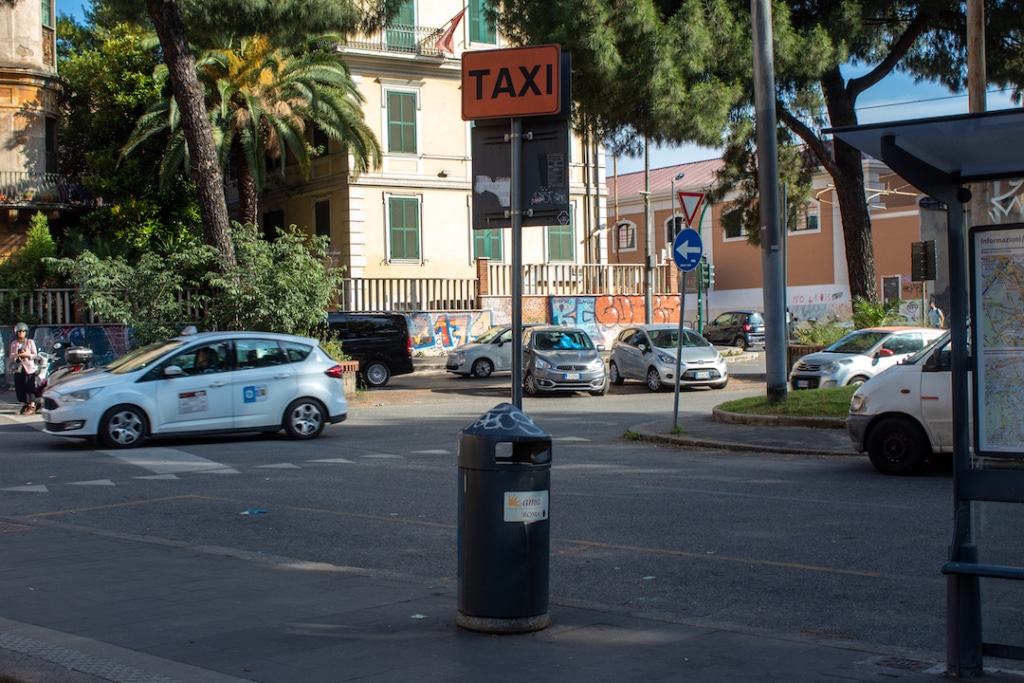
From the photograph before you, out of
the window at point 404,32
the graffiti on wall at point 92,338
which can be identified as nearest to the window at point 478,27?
the window at point 404,32

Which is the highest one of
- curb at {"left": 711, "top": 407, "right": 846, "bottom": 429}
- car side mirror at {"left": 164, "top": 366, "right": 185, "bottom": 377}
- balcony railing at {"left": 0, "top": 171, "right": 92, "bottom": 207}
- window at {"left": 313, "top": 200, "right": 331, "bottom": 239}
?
balcony railing at {"left": 0, "top": 171, "right": 92, "bottom": 207}

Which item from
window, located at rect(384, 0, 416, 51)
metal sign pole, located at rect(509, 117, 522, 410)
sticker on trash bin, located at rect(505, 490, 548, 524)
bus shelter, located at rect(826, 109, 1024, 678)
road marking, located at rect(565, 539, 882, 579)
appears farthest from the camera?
window, located at rect(384, 0, 416, 51)

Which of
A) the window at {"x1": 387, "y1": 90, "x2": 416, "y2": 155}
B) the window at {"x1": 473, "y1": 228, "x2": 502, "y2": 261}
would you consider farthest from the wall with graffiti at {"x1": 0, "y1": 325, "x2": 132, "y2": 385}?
the window at {"x1": 473, "y1": 228, "x2": 502, "y2": 261}

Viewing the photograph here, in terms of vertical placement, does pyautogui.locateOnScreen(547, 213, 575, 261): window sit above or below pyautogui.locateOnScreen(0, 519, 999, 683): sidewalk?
above

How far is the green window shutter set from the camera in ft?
145

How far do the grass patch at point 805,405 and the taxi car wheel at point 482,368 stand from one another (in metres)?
13.3

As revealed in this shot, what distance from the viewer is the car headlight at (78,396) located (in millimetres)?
16203

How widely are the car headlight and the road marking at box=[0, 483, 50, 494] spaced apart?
10.8 feet

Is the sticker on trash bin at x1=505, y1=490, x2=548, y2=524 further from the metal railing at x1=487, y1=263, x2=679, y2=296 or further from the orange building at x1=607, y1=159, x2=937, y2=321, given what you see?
the orange building at x1=607, y1=159, x2=937, y2=321

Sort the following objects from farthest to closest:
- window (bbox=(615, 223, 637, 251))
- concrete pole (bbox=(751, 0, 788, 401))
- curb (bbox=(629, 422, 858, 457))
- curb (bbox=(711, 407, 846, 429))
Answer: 1. window (bbox=(615, 223, 637, 251))
2. concrete pole (bbox=(751, 0, 788, 401))
3. curb (bbox=(711, 407, 846, 429))
4. curb (bbox=(629, 422, 858, 457))

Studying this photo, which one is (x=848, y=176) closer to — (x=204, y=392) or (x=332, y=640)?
(x=204, y=392)

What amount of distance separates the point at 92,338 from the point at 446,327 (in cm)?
1156

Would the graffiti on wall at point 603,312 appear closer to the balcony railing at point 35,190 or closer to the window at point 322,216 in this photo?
the window at point 322,216

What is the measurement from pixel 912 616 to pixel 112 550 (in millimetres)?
5556
